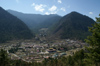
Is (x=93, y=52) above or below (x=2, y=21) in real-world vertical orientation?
below

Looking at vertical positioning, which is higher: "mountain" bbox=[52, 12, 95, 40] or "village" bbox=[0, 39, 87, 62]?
"mountain" bbox=[52, 12, 95, 40]

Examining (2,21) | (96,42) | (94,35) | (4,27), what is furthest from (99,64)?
Answer: (2,21)

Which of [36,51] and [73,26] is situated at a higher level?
[73,26]

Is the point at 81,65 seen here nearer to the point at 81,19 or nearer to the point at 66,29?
the point at 66,29

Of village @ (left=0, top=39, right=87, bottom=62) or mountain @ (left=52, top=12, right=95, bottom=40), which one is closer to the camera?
village @ (left=0, top=39, right=87, bottom=62)

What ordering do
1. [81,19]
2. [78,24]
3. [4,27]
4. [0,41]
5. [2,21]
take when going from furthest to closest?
1. [81,19]
2. [78,24]
3. [2,21]
4. [4,27]
5. [0,41]

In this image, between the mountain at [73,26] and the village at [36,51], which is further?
the mountain at [73,26]

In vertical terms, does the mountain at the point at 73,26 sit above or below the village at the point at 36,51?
above

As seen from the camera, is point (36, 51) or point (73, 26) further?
point (73, 26)

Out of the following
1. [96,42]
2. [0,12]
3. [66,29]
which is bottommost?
[96,42]

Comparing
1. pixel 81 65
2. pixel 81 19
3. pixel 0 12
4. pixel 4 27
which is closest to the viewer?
pixel 81 65

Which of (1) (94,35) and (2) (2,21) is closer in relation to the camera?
(1) (94,35)
